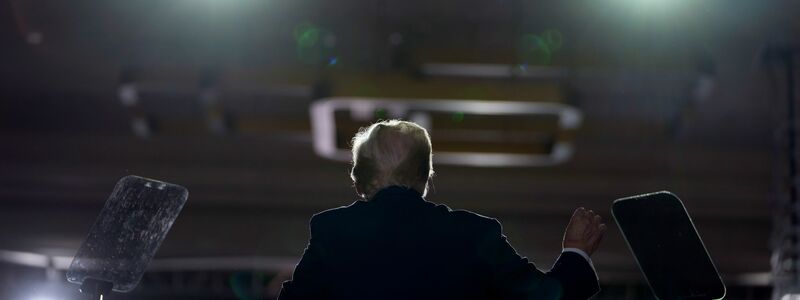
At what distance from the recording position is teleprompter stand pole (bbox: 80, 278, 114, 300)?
1.64 metres

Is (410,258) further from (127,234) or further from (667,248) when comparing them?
(127,234)

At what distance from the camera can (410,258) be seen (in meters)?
1.40

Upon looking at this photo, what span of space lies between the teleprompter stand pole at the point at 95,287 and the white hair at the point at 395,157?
0.54 m

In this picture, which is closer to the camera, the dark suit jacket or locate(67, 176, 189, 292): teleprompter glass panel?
the dark suit jacket

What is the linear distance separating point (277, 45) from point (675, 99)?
6.96 feet

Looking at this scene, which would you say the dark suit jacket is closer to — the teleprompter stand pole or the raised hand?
the raised hand

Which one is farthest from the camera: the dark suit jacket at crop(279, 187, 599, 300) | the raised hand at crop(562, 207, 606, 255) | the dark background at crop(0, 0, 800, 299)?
the dark background at crop(0, 0, 800, 299)

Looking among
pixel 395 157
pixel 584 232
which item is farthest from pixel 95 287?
pixel 584 232

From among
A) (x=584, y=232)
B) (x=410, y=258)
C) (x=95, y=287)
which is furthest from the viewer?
(x=95, y=287)

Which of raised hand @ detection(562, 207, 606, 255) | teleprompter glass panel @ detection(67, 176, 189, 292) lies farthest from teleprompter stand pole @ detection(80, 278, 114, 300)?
raised hand @ detection(562, 207, 606, 255)

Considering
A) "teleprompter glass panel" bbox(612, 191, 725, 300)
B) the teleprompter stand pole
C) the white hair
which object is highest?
the white hair

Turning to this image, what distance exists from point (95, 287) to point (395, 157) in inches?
24.4

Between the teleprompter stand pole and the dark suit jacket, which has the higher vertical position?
the dark suit jacket

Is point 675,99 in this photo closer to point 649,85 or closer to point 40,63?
point 649,85
